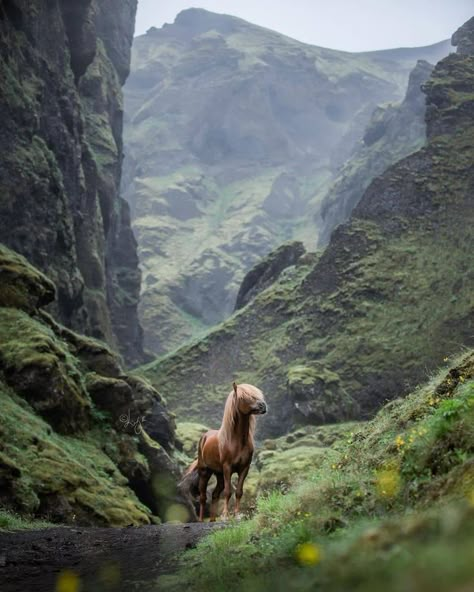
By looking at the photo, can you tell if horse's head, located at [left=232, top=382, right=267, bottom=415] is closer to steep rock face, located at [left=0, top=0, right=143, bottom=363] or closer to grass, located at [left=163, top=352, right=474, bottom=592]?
grass, located at [left=163, top=352, right=474, bottom=592]

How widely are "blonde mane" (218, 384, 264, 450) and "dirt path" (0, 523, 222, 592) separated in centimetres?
240

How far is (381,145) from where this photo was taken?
162250 mm

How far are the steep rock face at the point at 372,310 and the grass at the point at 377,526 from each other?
47157mm

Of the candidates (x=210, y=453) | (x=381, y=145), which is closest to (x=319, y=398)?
(x=210, y=453)

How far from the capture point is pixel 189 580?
19.3 ft

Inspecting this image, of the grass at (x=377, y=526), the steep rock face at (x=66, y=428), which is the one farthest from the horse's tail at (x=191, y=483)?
the grass at (x=377, y=526)

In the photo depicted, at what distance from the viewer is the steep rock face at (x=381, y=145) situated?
502 feet

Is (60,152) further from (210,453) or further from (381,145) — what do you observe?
(381,145)

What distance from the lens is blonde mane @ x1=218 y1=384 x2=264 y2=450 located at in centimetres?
1294

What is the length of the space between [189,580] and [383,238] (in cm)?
6978

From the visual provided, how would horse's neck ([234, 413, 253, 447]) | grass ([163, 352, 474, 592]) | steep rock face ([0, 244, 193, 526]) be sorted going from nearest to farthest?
1. grass ([163, 352, 474, 592])
2. horse's neck ([234, 413, 253, 447])
3. steep rock face ([0, 244, 193, 526])

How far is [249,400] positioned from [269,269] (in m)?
86.5

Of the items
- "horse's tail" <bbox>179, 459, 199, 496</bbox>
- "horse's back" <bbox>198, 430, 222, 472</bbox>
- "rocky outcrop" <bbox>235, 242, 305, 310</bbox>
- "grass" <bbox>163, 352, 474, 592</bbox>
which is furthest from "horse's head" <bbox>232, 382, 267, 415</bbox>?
"rocky outcrop" <bbox>235, 242, 305, 310</bbox>

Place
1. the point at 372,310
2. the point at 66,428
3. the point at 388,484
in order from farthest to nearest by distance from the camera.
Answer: the point at 372,310 < the point at 66,428 < the point at 388,484
